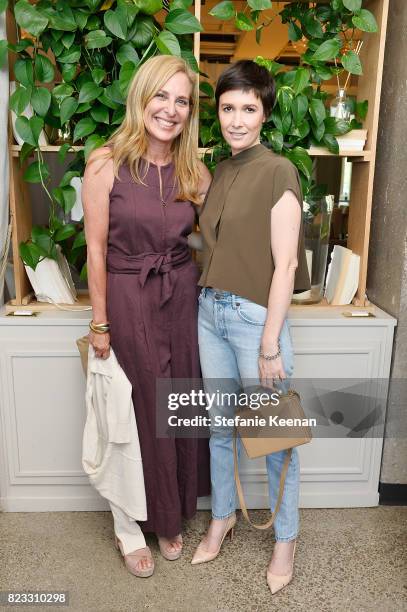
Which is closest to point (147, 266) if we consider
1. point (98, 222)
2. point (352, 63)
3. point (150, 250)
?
point (150, 250)

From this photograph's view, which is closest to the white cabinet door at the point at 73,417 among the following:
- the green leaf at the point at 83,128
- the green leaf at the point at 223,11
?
the green leaf at the point at 83,128

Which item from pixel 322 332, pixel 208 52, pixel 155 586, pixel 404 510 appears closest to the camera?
pixel 155 586

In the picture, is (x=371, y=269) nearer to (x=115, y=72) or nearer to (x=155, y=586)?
(x=115, y=72)

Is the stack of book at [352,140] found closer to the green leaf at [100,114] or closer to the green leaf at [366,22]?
the green leaf at [366,22]

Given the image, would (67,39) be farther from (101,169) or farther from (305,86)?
(305,86)

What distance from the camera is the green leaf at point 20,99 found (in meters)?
1.83

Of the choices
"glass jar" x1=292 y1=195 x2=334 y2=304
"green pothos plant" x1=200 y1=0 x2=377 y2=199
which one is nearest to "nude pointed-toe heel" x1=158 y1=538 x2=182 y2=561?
"glass jar" x1=292 y1=195 x2=334 y2=304

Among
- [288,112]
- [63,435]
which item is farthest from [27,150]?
[63,435]

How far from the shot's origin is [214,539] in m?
1.92

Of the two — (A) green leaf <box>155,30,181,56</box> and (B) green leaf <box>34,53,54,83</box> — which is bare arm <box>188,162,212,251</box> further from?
(B) green leaf <box>34,53,54,83</box>

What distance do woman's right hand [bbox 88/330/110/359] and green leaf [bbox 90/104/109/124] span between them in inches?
27.7

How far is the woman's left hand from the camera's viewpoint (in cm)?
158

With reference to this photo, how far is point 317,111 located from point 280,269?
28.2 inches

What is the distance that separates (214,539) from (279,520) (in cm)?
25
